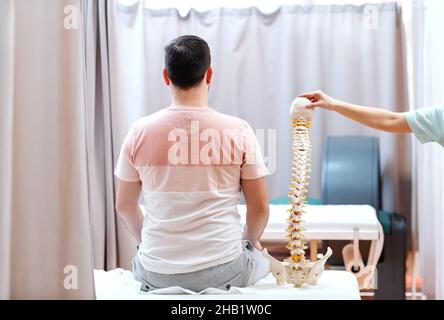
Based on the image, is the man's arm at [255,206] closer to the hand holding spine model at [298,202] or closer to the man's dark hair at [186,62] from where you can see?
the hand holding spine model at [298,202]

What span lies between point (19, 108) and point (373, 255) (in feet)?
6.58

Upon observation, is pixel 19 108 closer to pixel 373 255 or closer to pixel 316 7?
pixel 373 255

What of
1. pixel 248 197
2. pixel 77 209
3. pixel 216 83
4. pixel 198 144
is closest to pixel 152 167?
pixel 198 144

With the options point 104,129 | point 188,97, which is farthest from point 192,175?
point 104,129

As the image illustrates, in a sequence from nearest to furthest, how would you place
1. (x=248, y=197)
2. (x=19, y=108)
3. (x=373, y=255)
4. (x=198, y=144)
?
1. (x=19, y=108)
2. (x=198, y=144)
3. (x=248, y=197)
4. (x=373, y=255)

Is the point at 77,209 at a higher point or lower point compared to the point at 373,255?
higher

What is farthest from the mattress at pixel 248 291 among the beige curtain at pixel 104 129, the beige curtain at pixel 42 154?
the beige curtain at pixel 104 129

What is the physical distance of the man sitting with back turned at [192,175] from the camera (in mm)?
1961

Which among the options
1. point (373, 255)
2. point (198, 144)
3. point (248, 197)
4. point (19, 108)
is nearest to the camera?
point (19, 108)

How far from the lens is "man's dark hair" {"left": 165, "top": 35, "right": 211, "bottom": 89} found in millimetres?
1974

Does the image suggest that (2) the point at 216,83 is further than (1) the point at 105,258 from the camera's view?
Yes

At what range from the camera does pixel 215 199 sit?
1.98 metres

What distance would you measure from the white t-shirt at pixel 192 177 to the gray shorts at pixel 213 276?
0.7 inches
